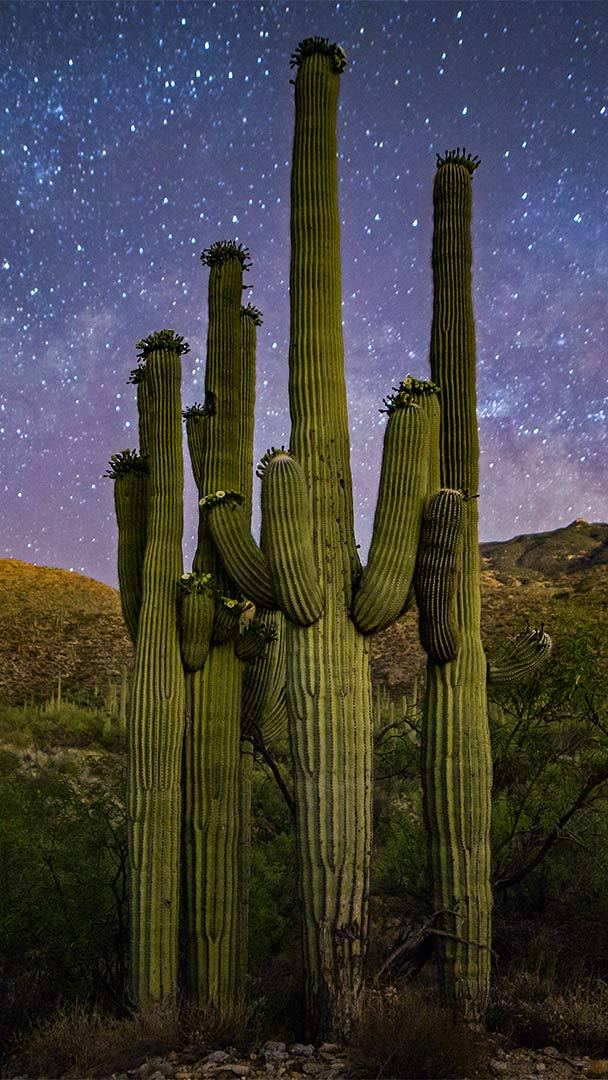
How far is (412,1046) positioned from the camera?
21.1ft

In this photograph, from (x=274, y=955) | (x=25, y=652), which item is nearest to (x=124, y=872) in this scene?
(x=274, y=955)

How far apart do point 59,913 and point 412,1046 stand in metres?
5.19

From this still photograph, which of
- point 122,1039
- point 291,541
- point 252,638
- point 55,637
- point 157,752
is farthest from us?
point 55,637

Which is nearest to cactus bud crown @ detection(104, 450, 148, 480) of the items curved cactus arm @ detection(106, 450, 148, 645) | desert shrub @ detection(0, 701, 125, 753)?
curved cactus arm @ detection(106, 450, 148, 645)

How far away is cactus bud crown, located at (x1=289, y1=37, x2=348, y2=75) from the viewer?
895cm

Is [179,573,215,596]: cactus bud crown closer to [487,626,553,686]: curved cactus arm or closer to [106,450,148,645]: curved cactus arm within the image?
[106,450,148,645]: curved cactus arm

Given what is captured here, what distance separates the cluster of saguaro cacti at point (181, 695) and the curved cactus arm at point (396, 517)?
58.0 inches

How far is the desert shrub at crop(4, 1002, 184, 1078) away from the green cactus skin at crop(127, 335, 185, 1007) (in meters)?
0.51

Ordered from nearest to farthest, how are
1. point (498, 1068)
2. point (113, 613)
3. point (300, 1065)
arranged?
point (300, 1065), point (498, 1068), point (113, 613)

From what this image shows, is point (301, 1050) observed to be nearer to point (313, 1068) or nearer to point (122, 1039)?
point (313, 1068)

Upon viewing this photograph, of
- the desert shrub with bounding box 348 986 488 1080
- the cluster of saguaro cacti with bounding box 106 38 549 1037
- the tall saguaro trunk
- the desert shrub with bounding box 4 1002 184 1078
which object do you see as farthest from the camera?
the cluster of saguaro cacti with bounding box 106 38 549 1037

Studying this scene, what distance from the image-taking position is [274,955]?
10.7 m

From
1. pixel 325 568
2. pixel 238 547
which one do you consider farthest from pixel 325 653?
pixel 238 547

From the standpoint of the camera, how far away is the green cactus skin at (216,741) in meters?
8.22
